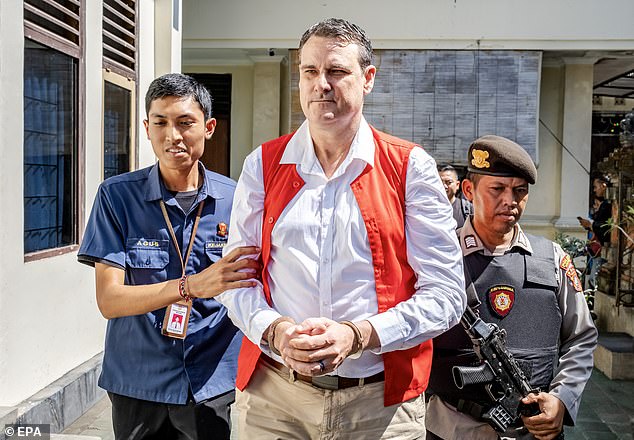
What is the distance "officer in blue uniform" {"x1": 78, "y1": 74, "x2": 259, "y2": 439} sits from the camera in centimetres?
257

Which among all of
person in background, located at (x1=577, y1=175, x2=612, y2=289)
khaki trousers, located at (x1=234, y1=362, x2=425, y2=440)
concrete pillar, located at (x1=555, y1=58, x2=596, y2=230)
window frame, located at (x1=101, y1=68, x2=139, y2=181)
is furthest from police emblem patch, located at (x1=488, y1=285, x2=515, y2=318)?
concrete pillar, located at (x1=555, y1=58, x2=596, y2=230)

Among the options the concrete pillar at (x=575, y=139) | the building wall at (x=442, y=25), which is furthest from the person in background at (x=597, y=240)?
the building wall at (x=442, y=25)

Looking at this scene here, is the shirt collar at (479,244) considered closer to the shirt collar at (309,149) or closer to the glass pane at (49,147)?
the shirt collar at (309,149)

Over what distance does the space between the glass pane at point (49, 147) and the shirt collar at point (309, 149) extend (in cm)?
301

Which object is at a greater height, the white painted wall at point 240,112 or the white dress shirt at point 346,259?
the white painted wall at point 240,112

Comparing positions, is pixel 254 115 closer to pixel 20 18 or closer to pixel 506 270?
pixel 20 18

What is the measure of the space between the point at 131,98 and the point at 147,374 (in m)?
4.44

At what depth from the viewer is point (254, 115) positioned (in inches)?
454

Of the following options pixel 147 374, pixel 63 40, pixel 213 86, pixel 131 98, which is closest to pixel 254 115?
pixel 213 86

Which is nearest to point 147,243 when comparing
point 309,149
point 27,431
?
point 309,149

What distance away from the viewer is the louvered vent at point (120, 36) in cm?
598

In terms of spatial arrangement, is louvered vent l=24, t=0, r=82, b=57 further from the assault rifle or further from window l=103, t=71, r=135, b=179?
the assault rifle

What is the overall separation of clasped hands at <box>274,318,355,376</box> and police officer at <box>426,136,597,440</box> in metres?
0.82

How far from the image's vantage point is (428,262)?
206cm
